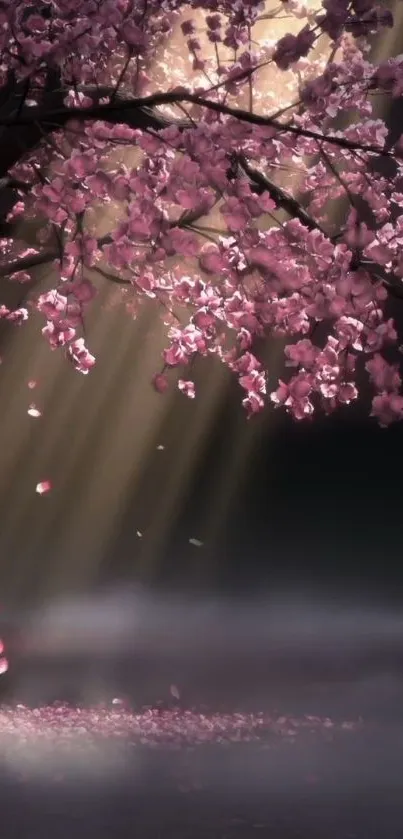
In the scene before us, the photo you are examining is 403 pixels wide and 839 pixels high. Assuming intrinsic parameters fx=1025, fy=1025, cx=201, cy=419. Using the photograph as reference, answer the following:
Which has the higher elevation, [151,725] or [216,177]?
[216,177]

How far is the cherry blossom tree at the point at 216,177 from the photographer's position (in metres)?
7.64

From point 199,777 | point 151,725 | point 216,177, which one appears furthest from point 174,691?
point 216,177

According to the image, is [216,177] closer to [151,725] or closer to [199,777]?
[199,777]

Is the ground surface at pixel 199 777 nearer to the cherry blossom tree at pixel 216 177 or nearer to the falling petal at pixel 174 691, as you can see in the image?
the falling petal at pixel 174 691

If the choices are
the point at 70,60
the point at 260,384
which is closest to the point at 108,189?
the point at 70,60

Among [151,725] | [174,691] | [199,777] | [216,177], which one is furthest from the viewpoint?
[174,691]

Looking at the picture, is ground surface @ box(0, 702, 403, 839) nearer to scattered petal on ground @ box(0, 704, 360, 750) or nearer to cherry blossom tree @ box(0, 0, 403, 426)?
scattered petal on ground @ box(0, 704, 360, 750)

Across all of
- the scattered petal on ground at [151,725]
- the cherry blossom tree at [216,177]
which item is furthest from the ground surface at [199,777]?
the cherry blossom tree at [216,177]

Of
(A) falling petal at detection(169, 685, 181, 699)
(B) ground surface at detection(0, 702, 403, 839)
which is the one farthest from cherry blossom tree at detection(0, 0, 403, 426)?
(A) falling petal at detection(169, 685, 181, 699)

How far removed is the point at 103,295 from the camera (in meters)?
21.2

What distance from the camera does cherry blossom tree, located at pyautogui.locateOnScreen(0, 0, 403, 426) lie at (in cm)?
764

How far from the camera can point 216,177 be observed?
7.84 meters

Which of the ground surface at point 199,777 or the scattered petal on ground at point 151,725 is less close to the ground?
the scattered petal on ground at point 151,725

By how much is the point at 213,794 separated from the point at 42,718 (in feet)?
19.8
